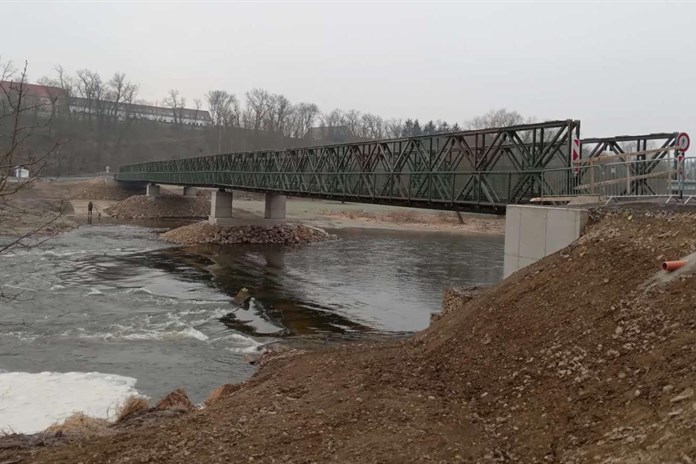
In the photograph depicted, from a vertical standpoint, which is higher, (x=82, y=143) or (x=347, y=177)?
(x=82, y=143)

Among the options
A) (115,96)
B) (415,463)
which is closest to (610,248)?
(415,463)

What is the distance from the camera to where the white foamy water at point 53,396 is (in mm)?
10148

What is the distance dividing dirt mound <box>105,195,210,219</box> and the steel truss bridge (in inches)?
1084

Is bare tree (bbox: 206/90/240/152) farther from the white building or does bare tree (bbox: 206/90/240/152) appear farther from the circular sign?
the circular sign

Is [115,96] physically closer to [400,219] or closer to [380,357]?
[400,219]

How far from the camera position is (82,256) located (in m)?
32.7

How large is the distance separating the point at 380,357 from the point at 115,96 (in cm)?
14655

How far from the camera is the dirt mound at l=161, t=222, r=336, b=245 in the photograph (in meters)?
42.7

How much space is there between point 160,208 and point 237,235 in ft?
98.9

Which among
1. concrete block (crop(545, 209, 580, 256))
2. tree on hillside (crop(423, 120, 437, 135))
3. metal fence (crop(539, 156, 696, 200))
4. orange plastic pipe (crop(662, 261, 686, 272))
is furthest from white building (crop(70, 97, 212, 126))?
orange plastic pipe (crop(662, 261, 686, 272))

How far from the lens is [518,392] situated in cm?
687

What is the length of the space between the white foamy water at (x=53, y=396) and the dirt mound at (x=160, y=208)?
56959mm

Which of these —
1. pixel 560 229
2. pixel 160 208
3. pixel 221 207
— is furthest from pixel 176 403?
pixel 160 208

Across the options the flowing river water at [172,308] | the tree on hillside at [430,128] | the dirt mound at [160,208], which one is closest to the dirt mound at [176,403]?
the flowing river water at [172,308]
